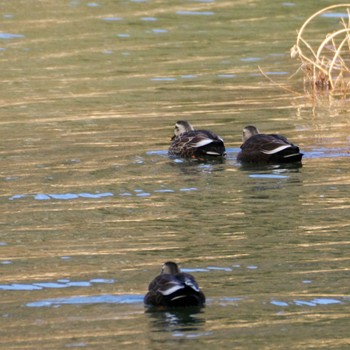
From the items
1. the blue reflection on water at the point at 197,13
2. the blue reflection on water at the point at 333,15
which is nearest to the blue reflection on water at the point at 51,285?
the blue reflection on water at the point at 333,15

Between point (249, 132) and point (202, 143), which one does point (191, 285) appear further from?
point (249, 132)

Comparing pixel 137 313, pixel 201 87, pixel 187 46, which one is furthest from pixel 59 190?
pixel 187 46

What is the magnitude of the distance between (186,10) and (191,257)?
75.6 feet

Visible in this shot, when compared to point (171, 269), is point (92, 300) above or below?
below

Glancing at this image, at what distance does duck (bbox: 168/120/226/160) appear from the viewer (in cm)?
1734

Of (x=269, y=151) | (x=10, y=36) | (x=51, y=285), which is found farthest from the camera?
(x=10, y=36)

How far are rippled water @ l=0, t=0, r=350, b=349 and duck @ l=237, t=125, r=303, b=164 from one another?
0.26 metres

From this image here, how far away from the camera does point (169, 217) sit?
45.7 ft

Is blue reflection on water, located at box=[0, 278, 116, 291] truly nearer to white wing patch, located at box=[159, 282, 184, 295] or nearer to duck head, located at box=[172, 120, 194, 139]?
white wing patch, located at box=[159, 282, 184, 295]

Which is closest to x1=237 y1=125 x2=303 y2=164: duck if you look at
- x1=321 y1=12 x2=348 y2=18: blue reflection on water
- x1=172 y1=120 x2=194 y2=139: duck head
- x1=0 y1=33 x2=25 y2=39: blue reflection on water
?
x1=172 y1=120 x2=194 y2=139: duck head

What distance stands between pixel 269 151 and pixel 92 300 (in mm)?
6389

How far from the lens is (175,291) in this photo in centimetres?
1034

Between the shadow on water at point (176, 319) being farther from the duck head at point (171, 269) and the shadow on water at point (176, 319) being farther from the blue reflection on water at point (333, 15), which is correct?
the blue reflection on water at point (333, 15)

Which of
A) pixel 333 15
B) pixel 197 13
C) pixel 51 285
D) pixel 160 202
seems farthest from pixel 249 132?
pixel 197 13
